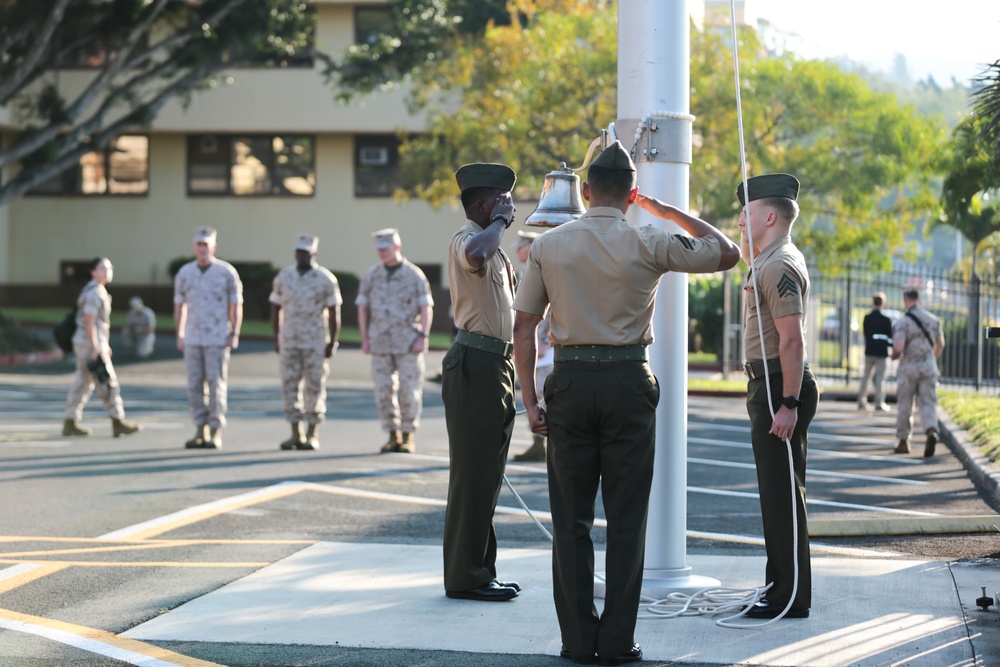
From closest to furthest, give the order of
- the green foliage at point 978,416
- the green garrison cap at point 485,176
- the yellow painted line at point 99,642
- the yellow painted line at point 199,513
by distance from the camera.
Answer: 1. the yellow painted line at point 99,642
2. the green garrison cap at point 485,176
3. the yellow painted line at point 199,513
4. the green foliage at point 978,416

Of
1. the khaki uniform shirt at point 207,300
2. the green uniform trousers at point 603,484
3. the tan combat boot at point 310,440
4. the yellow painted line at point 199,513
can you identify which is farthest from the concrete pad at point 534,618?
the khaki uniform shirt at point 207,300

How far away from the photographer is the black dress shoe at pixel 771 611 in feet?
20.8

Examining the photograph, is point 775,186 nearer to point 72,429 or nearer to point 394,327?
point 394,327

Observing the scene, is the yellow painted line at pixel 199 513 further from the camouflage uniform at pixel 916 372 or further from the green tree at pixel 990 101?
the camouflage uniform at pixel 916 372

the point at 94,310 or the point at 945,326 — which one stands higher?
the point at 94,310

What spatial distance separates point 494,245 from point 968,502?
246 inches

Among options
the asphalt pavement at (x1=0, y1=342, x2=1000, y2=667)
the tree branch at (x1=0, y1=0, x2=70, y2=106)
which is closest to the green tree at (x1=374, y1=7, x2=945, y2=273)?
the tree branch at (x1=0, y1=0, x2=70, y2=106)

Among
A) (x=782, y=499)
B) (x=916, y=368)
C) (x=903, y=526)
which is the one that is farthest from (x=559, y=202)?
(x=916, y=368)

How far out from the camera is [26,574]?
755 cm

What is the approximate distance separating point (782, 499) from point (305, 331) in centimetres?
846

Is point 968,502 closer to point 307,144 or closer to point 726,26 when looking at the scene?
point 726,26

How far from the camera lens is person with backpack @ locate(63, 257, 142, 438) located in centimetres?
1464

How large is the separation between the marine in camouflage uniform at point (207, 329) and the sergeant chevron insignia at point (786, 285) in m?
8.66

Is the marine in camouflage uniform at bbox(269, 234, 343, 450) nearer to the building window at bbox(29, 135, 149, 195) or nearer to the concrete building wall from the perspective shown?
the concrete building wall
